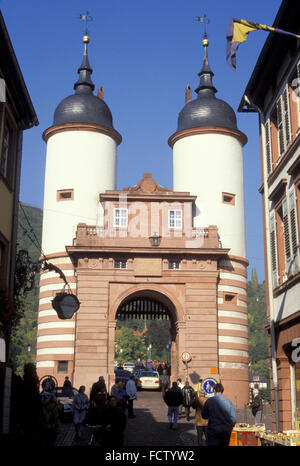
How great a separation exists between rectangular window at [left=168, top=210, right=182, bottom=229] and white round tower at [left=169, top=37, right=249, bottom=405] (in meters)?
2.12

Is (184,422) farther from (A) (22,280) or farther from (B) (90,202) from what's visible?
(B) (90,202)

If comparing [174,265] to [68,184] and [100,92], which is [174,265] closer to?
[68,184]

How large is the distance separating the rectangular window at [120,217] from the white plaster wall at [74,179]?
2118 millimetres

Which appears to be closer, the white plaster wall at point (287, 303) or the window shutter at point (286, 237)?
the white plaster wall at point (287, 303)

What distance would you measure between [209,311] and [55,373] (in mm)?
10720

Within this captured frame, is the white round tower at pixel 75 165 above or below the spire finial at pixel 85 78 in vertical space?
below

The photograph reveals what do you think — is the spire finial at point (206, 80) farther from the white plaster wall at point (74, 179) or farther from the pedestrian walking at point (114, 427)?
the pedestrian walking at point (114, 427)

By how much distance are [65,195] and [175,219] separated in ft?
27.1

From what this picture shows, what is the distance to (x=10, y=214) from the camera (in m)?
20.7

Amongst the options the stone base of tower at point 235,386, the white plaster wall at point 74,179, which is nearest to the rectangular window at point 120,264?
the white plaster wall at point 74,179

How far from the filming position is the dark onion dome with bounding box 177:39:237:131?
1823 inches

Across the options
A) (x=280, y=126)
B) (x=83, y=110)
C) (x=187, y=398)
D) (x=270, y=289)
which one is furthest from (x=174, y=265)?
(x=280, y=126)

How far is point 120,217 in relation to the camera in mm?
42688

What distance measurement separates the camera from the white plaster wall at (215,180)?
145 ft
